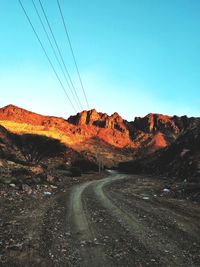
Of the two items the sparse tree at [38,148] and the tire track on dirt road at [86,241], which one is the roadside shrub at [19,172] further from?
the sparse tree at [38,148]

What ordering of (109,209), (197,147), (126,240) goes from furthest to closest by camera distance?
1. (197,147)
2. (109,209)
3. (126,240)

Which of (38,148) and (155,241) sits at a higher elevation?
(38,148)

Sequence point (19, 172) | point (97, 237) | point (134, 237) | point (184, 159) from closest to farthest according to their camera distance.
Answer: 1. point (97, 237)
2. point (134, 237)
3. point (19, 172)
4. point (184, 159)

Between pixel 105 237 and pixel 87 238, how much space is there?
0.66 m

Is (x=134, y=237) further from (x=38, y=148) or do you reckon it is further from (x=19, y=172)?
(x=38, y=148)

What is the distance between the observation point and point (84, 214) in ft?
50.5

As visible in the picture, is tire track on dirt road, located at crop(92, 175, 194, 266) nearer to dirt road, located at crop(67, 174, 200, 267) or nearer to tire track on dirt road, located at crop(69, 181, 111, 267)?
dirt road, located at crop(67, 174, 200, 267)

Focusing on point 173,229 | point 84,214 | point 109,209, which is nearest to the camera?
point 173,229

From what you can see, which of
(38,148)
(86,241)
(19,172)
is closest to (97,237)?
(86,241)

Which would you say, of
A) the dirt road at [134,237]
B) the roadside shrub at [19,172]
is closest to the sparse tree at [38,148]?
the roadside shrub at [19,172]

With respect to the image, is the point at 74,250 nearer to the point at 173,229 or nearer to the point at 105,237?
the point at 105,237

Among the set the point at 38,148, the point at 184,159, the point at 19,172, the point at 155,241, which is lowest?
the point at 155,241

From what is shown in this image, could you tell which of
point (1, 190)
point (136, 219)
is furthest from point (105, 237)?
point (1, 190)

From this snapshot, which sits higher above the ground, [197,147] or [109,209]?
[197,147]
